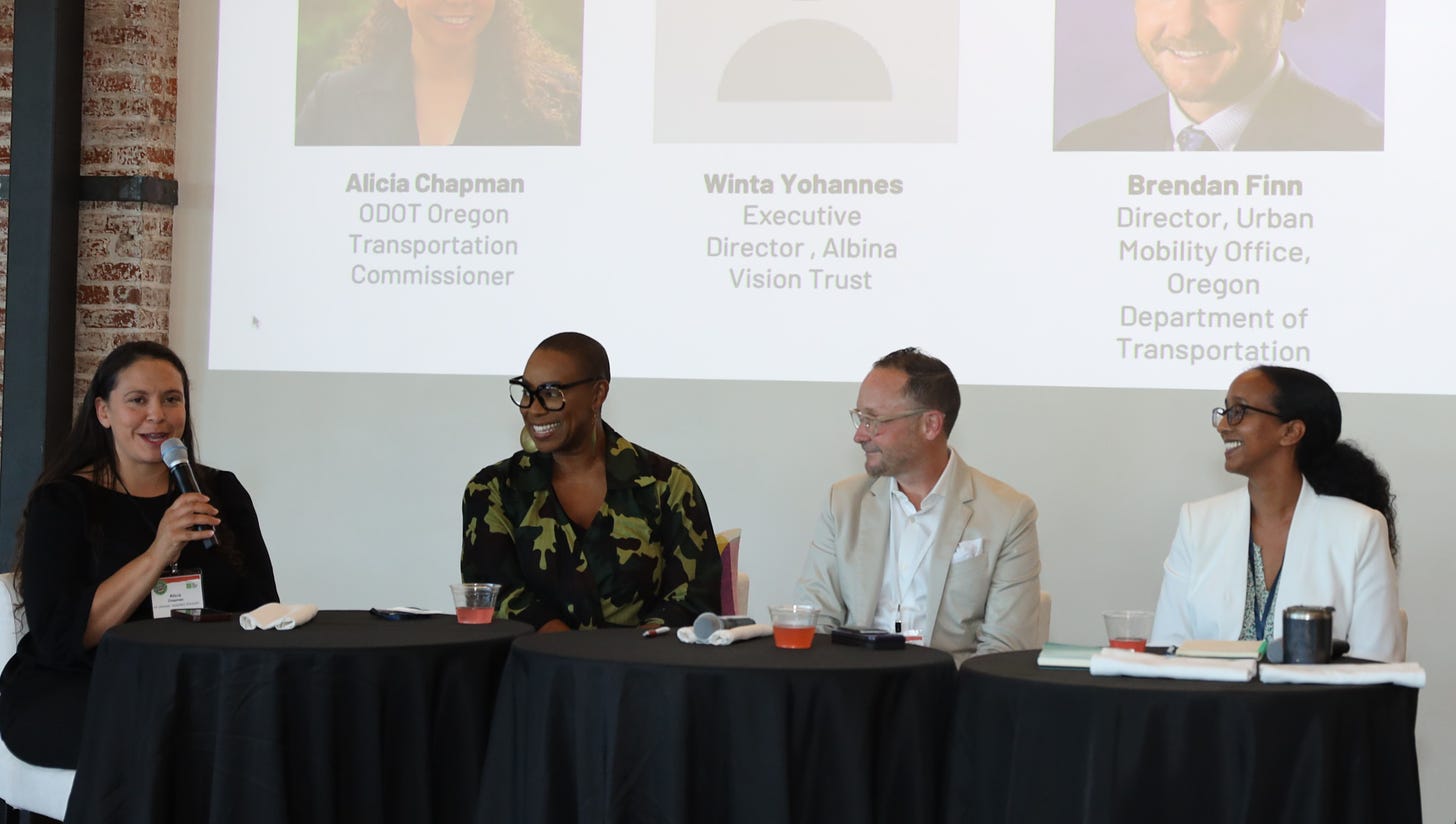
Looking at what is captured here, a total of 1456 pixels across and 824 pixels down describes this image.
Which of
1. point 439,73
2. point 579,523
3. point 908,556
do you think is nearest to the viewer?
point 579,523

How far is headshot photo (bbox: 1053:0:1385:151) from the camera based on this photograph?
14.8 feet

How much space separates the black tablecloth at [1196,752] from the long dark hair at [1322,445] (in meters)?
1.04

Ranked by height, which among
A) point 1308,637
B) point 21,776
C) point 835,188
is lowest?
point 21,776

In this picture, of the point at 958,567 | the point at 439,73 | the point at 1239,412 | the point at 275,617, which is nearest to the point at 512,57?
the point at 439,73

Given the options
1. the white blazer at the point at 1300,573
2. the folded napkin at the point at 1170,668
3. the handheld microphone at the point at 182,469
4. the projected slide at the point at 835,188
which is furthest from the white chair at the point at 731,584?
the folded napkin at the point at 1170,668

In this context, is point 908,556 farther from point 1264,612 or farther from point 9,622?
point 9,622

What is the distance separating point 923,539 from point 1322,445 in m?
0.92

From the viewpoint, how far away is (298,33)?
200 inches

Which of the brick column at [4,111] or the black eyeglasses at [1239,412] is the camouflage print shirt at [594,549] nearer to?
the black eyeglasses at [1239,412]

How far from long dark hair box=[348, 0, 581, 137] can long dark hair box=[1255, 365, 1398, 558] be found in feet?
8.05

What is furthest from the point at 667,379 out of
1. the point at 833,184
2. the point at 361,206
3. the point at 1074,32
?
the point at 1074,32

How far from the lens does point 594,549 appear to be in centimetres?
346

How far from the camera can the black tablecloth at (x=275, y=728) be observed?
9.04ft

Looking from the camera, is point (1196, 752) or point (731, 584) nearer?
point (1196, 752)
